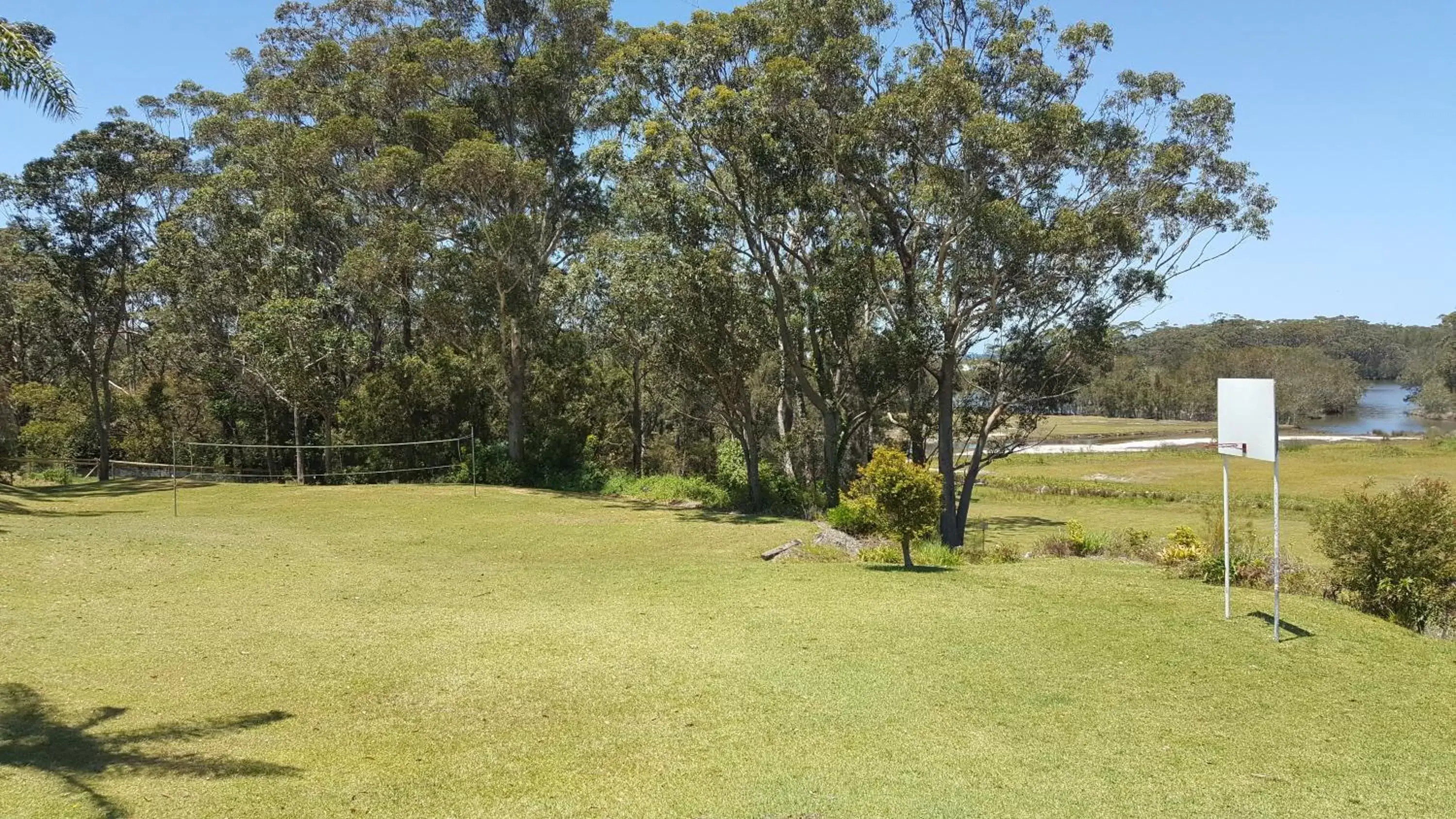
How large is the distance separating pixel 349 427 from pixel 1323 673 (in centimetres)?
2873

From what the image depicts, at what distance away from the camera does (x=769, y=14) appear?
69.0 ft

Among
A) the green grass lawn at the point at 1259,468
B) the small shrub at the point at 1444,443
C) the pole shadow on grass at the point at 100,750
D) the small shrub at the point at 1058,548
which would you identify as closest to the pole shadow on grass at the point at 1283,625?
the small shrub at the point at 1058,548

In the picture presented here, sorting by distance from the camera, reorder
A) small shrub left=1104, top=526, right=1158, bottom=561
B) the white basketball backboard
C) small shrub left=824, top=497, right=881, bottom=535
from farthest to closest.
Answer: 1. small shrub left=1104, top=526, right=1158, bottom=561
2. small shrub left=824, top=497, right=881, bottom=535
3. the white basketball backboard

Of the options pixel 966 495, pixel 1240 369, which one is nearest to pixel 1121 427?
pixel 1240 369

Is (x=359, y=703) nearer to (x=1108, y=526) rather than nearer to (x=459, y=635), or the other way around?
(x=459, y=635)

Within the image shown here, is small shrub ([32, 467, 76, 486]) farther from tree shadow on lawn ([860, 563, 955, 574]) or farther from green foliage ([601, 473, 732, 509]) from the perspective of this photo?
tree shadow on lawn ([860, 563, 955, 574])

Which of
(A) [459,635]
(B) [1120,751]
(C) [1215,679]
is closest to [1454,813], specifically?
(B) [1120,751]

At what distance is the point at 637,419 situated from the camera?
34.1 meters

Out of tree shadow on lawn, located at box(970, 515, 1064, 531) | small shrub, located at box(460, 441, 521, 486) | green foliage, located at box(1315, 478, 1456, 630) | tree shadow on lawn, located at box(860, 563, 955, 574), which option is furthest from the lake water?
tree shadow on lawn, located at box(860, 563, 955, 574)

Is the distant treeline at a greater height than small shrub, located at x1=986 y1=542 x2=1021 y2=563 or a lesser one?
greater

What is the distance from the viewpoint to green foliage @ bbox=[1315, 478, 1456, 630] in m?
10.1

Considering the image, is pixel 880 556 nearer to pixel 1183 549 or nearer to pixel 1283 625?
pixel 1183 549

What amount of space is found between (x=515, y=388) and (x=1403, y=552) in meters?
24.2

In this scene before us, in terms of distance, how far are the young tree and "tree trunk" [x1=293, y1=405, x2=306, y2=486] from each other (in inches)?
839
